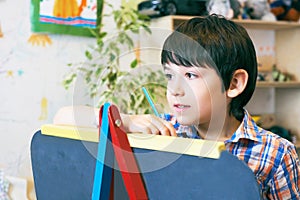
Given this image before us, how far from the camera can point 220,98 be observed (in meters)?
0.96

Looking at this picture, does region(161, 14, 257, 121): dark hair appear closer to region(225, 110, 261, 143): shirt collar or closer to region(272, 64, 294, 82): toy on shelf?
region(225, 110, 261, 143): shirt collar

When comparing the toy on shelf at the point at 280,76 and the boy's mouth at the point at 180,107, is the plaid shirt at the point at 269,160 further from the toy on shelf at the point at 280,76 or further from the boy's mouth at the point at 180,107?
the toy on shelf at the point at 280,76

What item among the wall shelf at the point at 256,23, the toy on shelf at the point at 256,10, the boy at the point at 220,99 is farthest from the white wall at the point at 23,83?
the boy at the point at 220,99

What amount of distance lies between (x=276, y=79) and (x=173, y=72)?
2.08 m

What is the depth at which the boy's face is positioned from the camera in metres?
0.86

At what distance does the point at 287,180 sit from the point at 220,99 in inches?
8.1

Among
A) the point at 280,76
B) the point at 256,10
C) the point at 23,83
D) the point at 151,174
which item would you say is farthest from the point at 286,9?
the point at 151,174

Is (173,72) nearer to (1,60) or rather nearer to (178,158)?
(178,158)

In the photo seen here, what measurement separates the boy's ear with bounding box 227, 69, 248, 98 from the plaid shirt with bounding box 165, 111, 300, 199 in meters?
0.07

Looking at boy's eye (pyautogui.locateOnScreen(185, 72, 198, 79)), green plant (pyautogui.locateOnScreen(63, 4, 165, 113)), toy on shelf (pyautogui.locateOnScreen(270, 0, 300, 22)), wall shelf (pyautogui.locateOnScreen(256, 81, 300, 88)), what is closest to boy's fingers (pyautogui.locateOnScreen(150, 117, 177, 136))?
boy's eye (pyautogui.locateOnScreen(185, 72, 198, 79))

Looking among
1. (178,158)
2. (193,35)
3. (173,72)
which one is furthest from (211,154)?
(193,35)

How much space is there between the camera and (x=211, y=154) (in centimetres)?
58

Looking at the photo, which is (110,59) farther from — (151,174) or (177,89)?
(151,174)

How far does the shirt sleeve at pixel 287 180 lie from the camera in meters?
0.87
